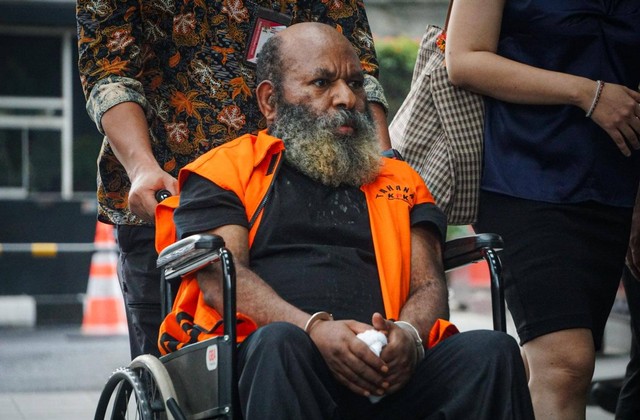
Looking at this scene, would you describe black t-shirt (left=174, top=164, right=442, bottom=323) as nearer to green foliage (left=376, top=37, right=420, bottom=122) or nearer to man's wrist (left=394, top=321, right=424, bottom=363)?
→ man's wrist (left=394, top=321, right=424, bottom=363)

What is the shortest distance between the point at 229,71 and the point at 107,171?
50 centimetres

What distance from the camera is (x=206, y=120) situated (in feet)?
12.5

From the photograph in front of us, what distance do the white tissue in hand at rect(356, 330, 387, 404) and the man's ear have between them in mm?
908

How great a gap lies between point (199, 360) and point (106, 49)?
1.10 meters

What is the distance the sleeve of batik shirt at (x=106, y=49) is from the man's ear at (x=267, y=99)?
34 centimetres

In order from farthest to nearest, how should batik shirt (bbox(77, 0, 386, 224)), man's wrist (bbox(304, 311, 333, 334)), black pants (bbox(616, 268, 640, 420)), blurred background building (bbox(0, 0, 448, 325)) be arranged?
blurred background building (bbox(0, 0, 448, 325)) < black pants (bbox(616, 268, 640, 420)) < batik shirt (bbox(77, 0, 386, 224)) < man's wrist (bbox(304, 311, 333, 334))

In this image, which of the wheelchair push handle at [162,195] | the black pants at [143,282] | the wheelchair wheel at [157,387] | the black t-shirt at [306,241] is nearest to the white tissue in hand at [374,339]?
the black t-shirt at [306,241]

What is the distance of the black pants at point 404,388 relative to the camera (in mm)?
2850

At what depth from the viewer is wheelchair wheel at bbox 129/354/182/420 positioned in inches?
123

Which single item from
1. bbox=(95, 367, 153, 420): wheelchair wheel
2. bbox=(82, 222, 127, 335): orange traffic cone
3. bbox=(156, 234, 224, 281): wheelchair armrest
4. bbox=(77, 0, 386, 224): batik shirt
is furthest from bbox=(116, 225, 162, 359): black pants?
bbox=(82, 222, 127, 335): orange traffic cone

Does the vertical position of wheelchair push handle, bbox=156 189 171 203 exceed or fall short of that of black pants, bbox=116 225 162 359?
it exceeds it

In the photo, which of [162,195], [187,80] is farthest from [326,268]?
[187,80]

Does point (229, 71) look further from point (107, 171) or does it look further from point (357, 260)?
point (357, 260)

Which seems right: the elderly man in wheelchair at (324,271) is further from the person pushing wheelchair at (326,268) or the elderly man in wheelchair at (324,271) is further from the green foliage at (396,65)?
the green foliage at (396,65)
